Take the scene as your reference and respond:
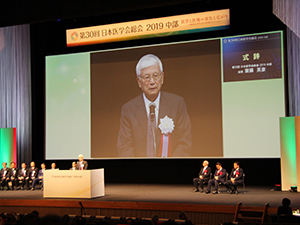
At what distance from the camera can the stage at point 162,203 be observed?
230 inches

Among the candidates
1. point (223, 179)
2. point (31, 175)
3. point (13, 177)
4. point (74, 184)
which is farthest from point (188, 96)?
point (13, 177)

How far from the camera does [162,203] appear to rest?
6.05 m

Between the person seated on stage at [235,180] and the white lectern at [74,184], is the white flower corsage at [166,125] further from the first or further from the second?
the white lectern at [74,184]

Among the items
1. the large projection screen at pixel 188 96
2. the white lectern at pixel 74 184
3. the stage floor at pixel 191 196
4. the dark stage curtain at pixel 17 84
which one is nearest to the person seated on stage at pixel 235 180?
the stage floor at pixel 191 196

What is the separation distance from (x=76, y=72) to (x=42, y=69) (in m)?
1.78

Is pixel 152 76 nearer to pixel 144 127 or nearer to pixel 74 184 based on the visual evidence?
pixel 144 127

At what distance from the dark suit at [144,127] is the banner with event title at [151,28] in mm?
1670

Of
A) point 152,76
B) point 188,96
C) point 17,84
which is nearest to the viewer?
point 188,96

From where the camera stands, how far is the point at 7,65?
36.2 feet

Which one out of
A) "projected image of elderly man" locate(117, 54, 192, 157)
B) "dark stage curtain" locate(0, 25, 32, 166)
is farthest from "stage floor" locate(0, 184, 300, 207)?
"dark stage curtain" locate(0, 25, 32, 166)

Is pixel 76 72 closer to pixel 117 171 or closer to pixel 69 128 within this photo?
pixel 69 128

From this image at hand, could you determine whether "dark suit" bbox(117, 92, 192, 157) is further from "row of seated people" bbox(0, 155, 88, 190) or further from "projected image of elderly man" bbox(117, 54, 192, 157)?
"row of seated people" bbox(0, 155, 88, 190)

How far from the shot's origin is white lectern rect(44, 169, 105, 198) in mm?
6902

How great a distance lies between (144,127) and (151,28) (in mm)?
2616
